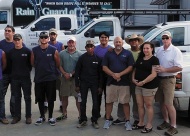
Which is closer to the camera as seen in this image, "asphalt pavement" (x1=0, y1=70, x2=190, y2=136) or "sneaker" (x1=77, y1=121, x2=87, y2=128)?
"asphalt pavement" (x1=0, y1=70, x2=190, y2=136)

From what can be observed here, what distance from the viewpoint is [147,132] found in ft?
19.8

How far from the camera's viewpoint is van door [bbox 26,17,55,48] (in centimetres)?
1460

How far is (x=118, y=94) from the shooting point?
621 centimetres

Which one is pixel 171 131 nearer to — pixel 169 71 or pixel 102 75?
pixel 169 71

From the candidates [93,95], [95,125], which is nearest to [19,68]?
[93,95]

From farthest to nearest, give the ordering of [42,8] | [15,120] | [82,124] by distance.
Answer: [42,8] < [15,120] < [82,124]

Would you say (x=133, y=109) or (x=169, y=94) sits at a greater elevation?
(x=169, y=94)

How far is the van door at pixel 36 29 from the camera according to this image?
14602 millimetres

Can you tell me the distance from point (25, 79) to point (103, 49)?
4.99ft

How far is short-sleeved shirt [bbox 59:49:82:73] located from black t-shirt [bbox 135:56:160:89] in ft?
4.01

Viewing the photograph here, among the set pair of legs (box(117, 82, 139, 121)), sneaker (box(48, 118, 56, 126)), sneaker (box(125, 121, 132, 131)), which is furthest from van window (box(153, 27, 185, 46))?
sneaker (box(48, 118, 56, 126))

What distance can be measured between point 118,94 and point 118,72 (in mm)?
404

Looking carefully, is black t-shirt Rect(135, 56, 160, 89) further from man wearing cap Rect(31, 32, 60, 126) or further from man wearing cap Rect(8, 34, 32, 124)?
man wearing cap Rect(8, 34, 32, 124)

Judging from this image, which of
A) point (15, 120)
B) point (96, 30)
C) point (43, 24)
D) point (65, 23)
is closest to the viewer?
point (15, 120)
